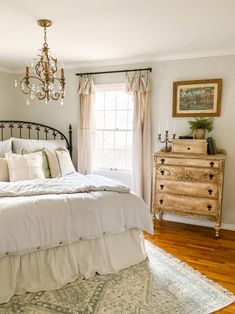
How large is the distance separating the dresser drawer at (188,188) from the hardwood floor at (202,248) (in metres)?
0.56

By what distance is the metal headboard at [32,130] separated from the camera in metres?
4.45

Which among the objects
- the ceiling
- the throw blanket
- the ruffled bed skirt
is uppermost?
the ceiling

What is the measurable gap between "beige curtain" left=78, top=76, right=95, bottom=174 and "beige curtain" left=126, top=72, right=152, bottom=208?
67 cm

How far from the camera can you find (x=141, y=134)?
383cm

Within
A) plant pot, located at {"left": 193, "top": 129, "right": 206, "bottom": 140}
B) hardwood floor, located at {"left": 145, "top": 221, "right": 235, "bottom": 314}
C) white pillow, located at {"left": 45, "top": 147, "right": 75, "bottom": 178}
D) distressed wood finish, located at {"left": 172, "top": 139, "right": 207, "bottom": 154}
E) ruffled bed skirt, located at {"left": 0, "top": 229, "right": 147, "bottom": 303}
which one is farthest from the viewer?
white pillow, located at {"left": 45, "top": 147, "right": 75, "bottom": 178}

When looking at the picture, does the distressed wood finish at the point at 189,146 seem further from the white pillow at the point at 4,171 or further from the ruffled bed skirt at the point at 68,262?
the white pillow at the point at 4,171

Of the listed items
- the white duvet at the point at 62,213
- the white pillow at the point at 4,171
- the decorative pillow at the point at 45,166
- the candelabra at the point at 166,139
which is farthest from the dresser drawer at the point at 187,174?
the white pillow at the point at 4,171

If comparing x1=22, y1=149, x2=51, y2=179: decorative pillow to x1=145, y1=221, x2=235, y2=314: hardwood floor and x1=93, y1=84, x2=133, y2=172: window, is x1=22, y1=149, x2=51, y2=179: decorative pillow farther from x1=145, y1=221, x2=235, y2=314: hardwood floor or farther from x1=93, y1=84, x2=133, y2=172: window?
x1=145, y1=221, x2=235, y2=314: hardwood floor

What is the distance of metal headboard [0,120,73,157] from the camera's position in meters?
4.45

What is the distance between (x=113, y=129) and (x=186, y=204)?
66.3 inches

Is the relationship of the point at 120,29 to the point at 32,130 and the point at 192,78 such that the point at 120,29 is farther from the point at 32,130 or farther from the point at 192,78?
the point at 32,130

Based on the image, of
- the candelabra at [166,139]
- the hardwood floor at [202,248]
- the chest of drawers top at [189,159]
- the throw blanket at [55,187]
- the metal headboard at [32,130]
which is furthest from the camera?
the metal headboard at [32,130]

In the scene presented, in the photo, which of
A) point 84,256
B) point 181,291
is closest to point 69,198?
point 84,256

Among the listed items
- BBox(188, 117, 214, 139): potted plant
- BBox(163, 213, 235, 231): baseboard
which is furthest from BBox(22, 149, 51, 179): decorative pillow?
BBox(188, 117, 214, 139): potted plant
